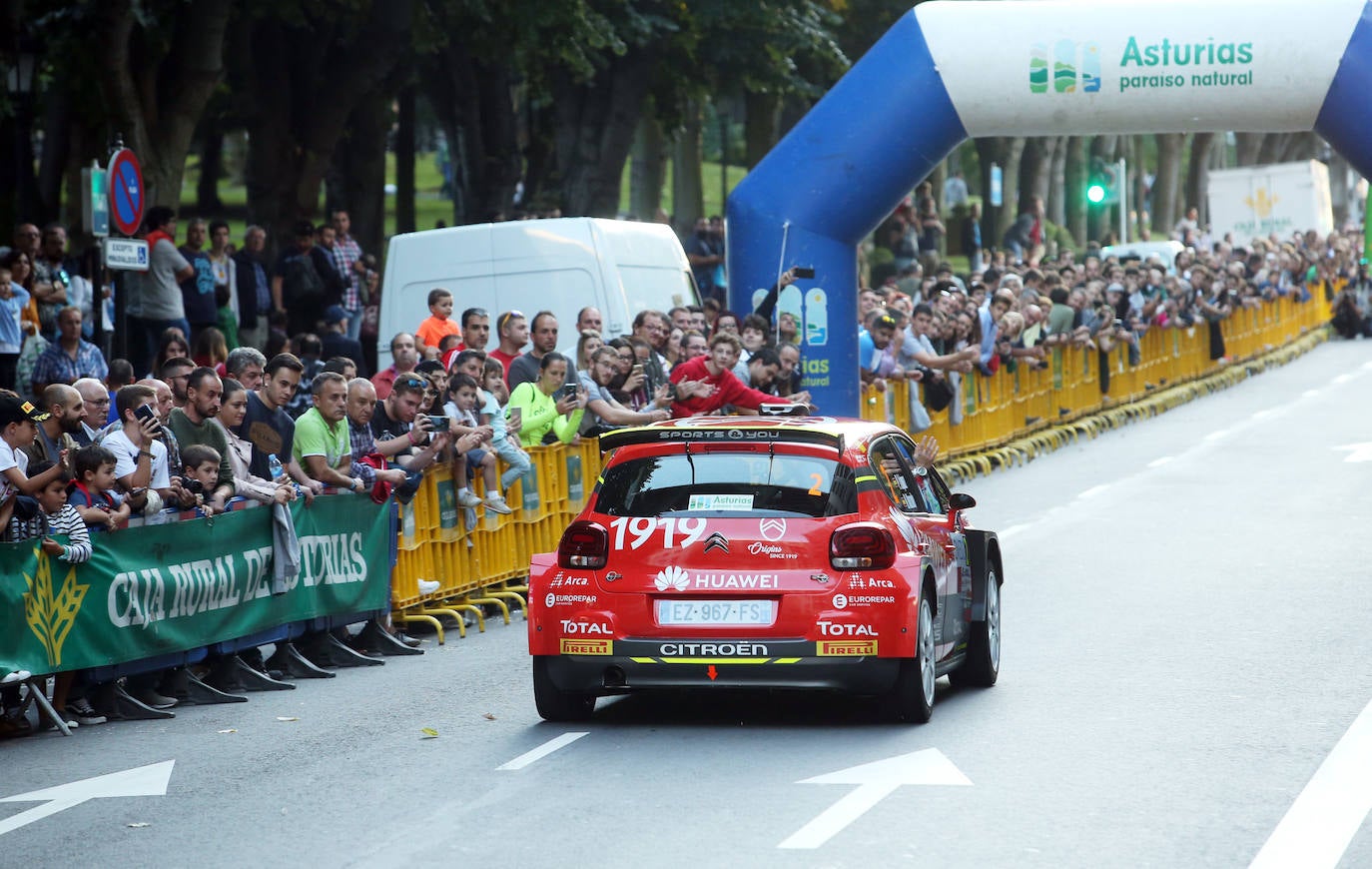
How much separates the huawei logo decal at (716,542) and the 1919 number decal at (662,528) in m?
0.05

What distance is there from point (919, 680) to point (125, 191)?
915 centimetres

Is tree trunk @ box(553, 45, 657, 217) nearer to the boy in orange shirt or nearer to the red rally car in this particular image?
the boy in orange shirt

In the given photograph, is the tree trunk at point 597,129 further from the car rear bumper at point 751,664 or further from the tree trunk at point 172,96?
the car rear bumper at point 751,664

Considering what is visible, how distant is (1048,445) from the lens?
2795 centimetres

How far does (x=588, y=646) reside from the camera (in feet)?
34.7

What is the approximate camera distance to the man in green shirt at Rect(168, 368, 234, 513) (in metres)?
12.6

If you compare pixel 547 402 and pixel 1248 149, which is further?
pixel 1248 149

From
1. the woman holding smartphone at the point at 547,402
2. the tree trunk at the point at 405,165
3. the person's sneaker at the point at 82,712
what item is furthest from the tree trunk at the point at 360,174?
the person's sneaker at the point at 82,712

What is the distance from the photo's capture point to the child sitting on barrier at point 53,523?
11.0 metres

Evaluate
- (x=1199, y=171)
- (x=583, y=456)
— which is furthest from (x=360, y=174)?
(x=1199, y=171)

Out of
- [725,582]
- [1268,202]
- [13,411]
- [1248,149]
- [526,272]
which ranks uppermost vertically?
[1248,149]

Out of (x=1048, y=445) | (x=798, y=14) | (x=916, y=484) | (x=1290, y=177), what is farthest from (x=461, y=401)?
(x=1290, y=177)

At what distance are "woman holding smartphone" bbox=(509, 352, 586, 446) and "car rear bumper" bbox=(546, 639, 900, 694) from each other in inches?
234

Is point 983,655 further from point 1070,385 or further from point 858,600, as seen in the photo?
point 1070,385
